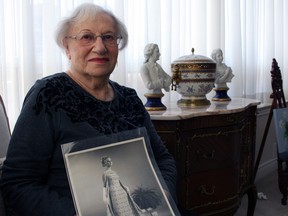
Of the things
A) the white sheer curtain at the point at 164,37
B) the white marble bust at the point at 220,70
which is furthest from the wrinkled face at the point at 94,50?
the white marble bust at the point at 220,70

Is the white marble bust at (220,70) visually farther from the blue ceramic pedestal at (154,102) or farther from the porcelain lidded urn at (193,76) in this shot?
the blue ceramic pedestal at (154,102)

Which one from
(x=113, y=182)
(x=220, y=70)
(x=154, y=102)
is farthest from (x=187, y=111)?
(x=113, y=182)

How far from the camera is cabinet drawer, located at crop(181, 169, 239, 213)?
5.15 ft

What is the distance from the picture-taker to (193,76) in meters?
1.63

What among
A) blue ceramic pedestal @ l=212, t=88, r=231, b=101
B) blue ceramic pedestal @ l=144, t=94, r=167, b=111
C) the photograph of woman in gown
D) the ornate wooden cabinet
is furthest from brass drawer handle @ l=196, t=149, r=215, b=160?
the photograph of woman in gown

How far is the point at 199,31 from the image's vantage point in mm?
2146

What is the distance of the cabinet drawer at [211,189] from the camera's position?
157 centimetres

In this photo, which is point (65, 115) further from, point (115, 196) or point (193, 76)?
point (193, 76)

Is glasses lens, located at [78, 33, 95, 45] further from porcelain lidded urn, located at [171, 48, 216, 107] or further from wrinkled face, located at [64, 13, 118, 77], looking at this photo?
porcelain lidded urn, located at [171, 48, 216, 107]

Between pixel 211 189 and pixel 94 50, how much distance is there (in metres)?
0.98

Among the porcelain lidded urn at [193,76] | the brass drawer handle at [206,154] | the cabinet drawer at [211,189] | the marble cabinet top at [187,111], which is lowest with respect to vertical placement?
the cabinet drawer at [211,189]

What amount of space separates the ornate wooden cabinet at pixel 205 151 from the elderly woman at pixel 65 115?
0.36m

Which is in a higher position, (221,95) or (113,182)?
(221,95)

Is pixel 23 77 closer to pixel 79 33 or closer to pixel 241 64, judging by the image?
pixel 79 33
